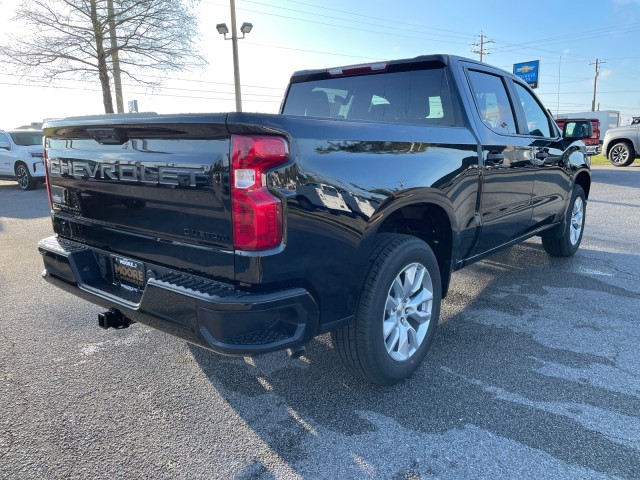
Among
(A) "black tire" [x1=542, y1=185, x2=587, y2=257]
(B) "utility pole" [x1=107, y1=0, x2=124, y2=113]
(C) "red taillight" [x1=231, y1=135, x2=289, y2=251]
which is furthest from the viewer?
(B) "utility pole" [x1=107, y1=0, x2=124, y2=113]

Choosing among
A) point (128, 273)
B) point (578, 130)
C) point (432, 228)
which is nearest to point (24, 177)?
point (128, 273)

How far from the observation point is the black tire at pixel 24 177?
45.2 ft

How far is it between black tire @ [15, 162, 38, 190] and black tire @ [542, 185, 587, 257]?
45.0 feet

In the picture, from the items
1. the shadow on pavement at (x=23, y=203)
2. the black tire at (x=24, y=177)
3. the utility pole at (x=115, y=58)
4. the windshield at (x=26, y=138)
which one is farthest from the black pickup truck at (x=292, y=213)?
the utility pole at (x=115, y=58)

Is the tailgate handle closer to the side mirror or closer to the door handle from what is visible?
the door handle

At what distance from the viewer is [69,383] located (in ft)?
9.43

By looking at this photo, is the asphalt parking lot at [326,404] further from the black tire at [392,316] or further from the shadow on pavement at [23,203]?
the shadow on pavement at [23,203]

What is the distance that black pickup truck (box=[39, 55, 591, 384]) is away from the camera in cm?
202

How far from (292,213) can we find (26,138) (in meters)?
15.4

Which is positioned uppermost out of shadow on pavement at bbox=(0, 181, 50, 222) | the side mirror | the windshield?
the windshield

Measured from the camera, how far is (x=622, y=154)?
17438 millimetres

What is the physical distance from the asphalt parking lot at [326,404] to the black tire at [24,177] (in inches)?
447

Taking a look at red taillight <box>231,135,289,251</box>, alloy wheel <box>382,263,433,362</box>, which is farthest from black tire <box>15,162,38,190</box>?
red taillight <box>231,135,289,251</box>

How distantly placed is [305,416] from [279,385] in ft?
1.18
